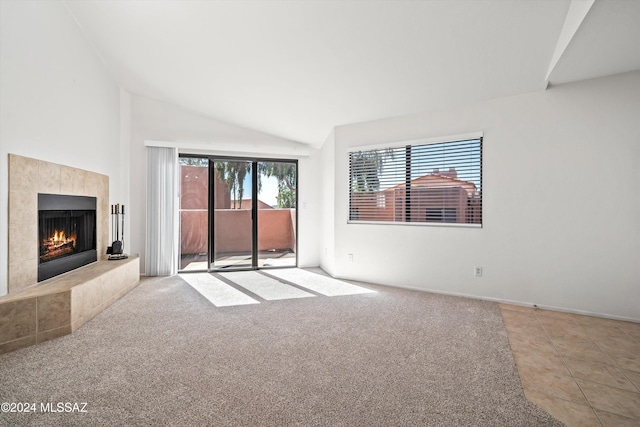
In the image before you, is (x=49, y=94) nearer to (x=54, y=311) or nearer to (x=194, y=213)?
(x=54, y=311)

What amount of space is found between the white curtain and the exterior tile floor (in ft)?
15.6

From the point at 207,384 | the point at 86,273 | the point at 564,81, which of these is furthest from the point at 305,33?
the point at 86,273

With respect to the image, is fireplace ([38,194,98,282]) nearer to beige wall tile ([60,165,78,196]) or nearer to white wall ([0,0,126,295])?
beige wall tile ([60,165,78,196])

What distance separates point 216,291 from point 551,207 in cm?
413

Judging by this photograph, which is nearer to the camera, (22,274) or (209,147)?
(22,274)

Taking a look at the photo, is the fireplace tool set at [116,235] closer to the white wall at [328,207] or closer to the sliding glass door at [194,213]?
the sliding glass door at [194,213]

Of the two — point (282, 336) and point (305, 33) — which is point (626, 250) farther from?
point (305, 33)

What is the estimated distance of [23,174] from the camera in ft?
8.59

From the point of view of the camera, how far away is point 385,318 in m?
2.96

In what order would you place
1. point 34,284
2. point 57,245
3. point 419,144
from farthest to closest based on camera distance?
point 419,144 < point 57,245 < point 34,284

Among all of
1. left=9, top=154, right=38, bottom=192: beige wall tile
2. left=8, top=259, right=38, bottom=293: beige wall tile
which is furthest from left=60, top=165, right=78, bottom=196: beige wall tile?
left=8, top=259, right=38, bottom=293: beige wall tile

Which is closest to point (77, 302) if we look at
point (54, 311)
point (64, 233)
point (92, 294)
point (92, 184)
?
point (54, 311)

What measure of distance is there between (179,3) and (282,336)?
Answer: 3080 millimetres

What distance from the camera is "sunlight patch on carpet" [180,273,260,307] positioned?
11.6ft
